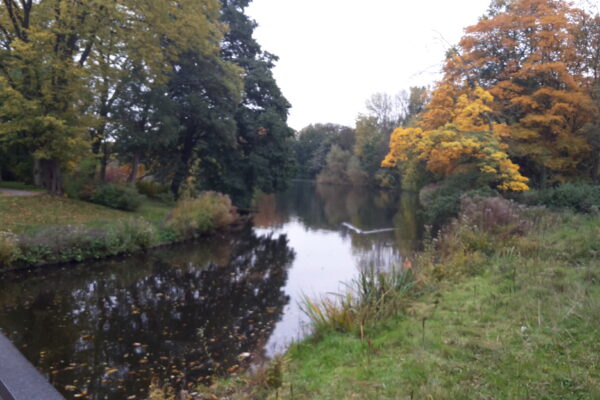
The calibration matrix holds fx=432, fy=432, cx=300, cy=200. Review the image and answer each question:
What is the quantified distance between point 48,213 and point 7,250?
14.3 feet

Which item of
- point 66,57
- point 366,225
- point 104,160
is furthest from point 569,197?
point 104,160

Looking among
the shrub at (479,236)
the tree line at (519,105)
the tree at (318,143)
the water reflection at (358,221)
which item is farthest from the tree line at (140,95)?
the tree at (318,143)

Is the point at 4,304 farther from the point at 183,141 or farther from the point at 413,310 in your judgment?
the point at 183,141

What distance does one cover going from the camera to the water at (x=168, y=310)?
647 cm

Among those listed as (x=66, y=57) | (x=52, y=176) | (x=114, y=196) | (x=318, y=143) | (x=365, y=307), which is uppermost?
(x=318, y=143)

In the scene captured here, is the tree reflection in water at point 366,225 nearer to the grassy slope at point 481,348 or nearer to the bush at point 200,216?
the grassy slope at point 481,348

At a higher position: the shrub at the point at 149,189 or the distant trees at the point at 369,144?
the distant trees at the point at 369,144

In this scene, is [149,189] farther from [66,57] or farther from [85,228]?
[85,228]

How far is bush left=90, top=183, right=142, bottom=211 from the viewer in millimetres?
18250

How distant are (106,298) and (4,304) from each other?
1.94 metres

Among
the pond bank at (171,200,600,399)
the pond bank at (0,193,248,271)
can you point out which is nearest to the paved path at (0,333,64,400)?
the pond bank at (171,200,600,399)

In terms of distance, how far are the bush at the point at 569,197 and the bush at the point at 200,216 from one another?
12942 mm

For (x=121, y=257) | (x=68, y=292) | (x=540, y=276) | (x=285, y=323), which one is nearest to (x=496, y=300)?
(x=540, y=276)

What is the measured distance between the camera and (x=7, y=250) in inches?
429
